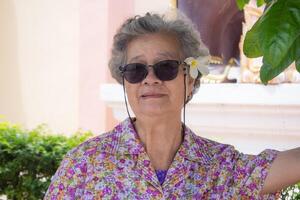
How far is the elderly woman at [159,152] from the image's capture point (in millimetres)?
2211

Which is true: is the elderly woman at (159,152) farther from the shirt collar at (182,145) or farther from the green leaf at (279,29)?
the green leaf at (279,29)

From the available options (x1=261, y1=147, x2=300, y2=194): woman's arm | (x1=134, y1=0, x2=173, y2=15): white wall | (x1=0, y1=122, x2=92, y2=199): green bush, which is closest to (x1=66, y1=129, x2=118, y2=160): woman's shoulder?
(x1=261, y1=147, x2=300, y2=194): woman's arm

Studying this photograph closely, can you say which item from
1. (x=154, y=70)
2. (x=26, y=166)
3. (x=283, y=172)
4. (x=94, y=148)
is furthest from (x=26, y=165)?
(x=283, y=172)

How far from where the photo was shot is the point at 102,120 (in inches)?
275

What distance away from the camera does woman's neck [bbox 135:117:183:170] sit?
2.34 m

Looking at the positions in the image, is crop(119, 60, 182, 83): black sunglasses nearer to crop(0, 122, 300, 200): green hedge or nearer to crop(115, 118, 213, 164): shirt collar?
crop(115, 118, 213, 164): shirt collar

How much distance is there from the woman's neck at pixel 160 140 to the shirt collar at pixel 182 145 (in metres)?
0.03

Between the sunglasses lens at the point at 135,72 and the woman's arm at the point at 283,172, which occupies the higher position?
the sunglasses lens at the point at 135,72

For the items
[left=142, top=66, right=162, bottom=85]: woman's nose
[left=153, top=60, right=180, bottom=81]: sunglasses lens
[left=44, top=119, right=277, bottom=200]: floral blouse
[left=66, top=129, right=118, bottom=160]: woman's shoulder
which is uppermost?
[left=153, top=60, right=180, bottom=81]: sunglasses lens

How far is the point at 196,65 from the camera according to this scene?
2.40 m

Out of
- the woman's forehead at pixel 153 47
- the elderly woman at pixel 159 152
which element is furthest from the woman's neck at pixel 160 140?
the woman's forehead at pixel 153 47

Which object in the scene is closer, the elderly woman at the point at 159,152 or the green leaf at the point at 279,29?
the green leaf at the point at 279,29

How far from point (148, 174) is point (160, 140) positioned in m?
0.15

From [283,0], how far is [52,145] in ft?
11.2
